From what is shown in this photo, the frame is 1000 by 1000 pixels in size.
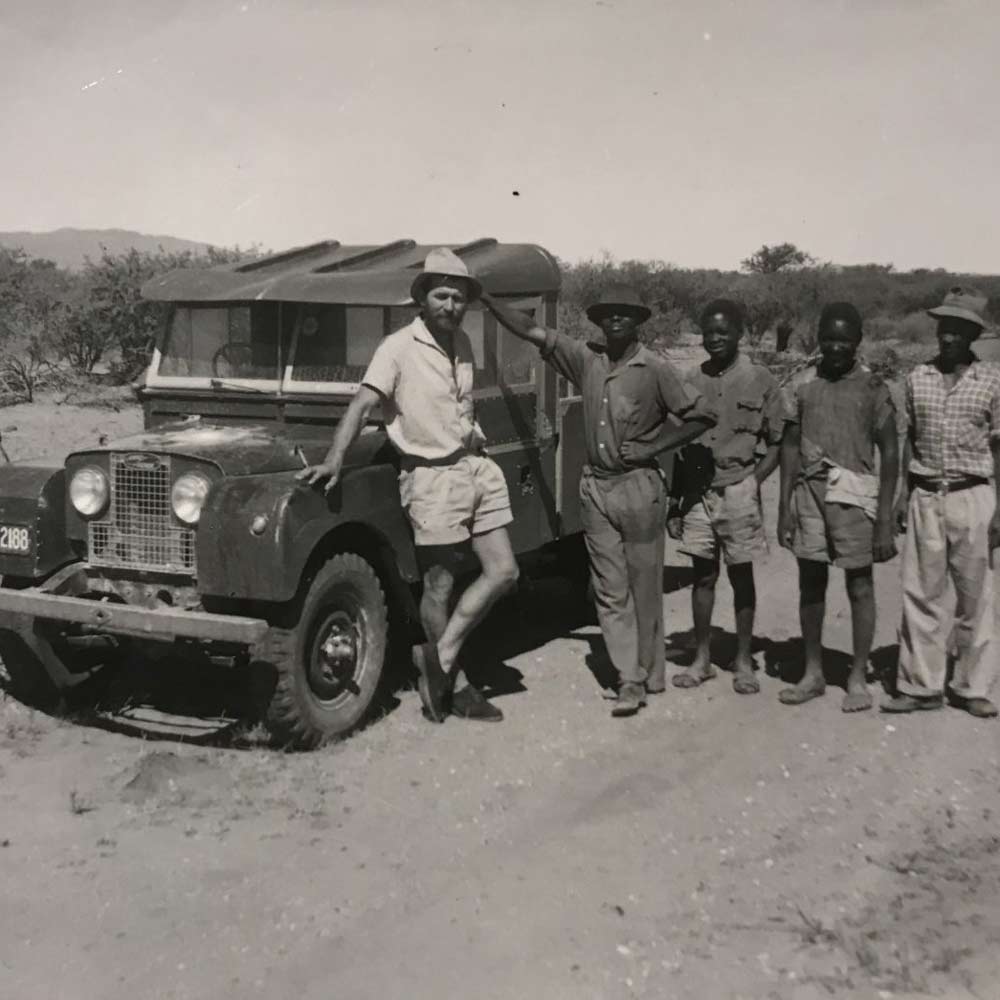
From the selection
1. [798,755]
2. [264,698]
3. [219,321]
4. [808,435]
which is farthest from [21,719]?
[808,435]

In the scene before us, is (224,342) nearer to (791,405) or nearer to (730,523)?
(730,523)

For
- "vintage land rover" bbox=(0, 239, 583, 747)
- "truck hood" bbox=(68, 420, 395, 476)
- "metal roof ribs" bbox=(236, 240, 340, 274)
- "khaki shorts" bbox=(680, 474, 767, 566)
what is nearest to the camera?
"vintage land rover" bbox=(0, 239, 583, 747)

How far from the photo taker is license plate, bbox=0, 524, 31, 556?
17.6 feet

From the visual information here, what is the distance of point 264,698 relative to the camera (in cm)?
510

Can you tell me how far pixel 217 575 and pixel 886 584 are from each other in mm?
4892

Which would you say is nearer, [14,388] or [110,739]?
[110,739]

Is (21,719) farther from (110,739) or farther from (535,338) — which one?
(535,338)

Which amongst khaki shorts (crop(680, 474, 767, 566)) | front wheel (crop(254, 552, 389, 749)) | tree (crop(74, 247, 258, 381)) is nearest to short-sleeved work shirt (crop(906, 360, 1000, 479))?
khaki shorts (crop(680, 474, 767, 566))

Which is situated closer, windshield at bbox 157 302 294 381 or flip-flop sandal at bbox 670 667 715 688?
windshield at bbox 157 302 294 381

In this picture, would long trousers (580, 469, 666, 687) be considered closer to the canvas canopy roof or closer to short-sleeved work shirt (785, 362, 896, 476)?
short-sleeved work shirt (785, 362, 896, 476)

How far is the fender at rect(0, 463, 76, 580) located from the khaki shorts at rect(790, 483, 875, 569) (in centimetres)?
323

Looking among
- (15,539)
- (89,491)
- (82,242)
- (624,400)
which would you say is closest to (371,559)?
(89,491)

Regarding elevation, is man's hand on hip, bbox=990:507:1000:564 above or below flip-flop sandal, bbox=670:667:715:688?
above

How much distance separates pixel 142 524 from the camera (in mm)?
5293
